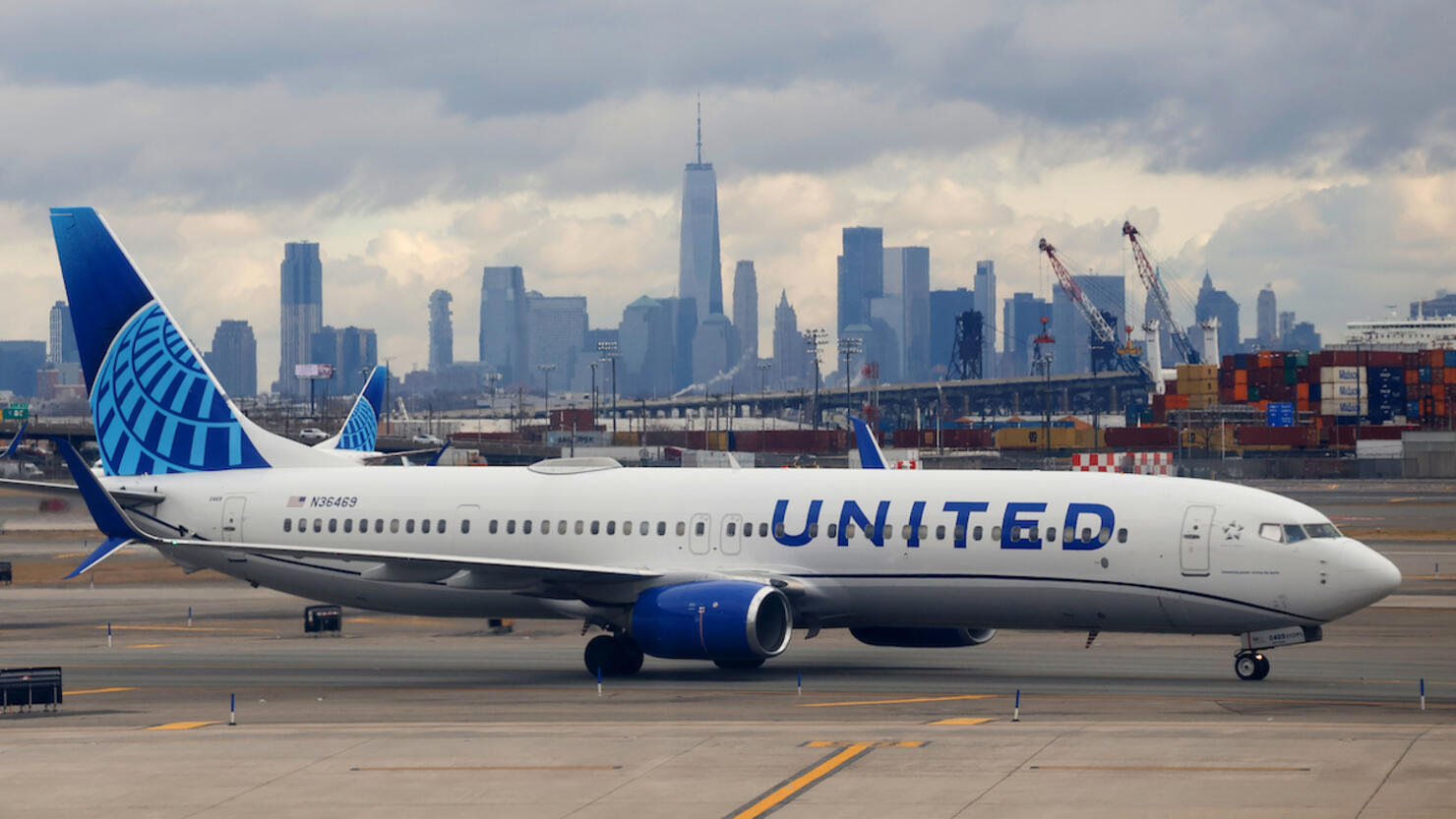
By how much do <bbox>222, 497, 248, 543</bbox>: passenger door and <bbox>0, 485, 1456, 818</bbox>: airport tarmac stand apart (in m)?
3.21

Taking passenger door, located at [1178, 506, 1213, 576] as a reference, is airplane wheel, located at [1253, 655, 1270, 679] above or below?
below

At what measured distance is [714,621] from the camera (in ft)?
114

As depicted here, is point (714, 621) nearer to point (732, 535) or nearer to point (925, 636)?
point (732, 535)

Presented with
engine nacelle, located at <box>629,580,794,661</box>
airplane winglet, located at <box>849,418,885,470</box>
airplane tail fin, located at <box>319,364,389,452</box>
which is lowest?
engine nacelle, located at <box>629,580,794,661</box>

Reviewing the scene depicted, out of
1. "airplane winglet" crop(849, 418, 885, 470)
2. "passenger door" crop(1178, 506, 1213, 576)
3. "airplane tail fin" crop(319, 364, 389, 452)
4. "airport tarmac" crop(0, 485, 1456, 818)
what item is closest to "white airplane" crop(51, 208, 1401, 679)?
"passenger door" crop(1178, 506, 1213, 576)

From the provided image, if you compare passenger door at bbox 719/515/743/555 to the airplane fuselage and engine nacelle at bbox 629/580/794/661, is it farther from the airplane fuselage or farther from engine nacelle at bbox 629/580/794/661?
engine nacelle at bbox 629/580/794/661

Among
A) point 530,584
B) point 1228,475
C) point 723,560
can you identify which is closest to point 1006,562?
point 723,560

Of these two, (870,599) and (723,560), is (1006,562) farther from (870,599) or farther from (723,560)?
(723,560)

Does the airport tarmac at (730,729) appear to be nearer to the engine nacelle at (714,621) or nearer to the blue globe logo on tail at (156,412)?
the engine nacelle at (714,621)

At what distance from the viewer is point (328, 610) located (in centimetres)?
4991

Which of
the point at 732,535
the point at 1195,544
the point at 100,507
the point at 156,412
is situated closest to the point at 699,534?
the point at 732,535

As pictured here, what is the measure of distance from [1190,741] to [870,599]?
409 inches

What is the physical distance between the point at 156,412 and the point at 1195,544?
25.8m

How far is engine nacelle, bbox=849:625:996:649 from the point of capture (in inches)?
1515
